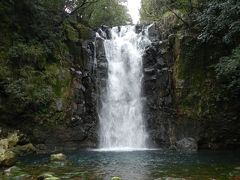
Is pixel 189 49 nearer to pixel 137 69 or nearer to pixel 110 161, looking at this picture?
pixel 137 69

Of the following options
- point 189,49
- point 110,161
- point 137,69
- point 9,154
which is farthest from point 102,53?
point 9,154

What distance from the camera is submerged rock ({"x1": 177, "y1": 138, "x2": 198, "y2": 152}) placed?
2131 cm

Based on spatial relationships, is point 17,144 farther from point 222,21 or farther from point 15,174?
point 222,21

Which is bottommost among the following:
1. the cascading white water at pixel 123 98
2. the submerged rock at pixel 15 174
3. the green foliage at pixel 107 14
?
the submerged rock at pixel 15 174

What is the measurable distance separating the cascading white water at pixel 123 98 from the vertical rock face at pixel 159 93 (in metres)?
0.56

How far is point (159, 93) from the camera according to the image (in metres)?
23.9

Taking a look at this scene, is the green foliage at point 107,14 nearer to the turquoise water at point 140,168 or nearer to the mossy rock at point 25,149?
the mossy rock at point 25,149

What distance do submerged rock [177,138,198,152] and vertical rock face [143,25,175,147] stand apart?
2.42 ft

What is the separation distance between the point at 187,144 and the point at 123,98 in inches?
237

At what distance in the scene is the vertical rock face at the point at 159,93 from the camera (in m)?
23.0

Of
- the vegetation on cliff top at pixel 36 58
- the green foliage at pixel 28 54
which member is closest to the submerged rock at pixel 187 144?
the vegetation on cliff top at pixel 36 58

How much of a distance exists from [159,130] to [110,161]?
818 cm

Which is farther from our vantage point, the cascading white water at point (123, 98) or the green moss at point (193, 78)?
the cascading white water at point (123, 98)

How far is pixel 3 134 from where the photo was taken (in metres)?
19.1
